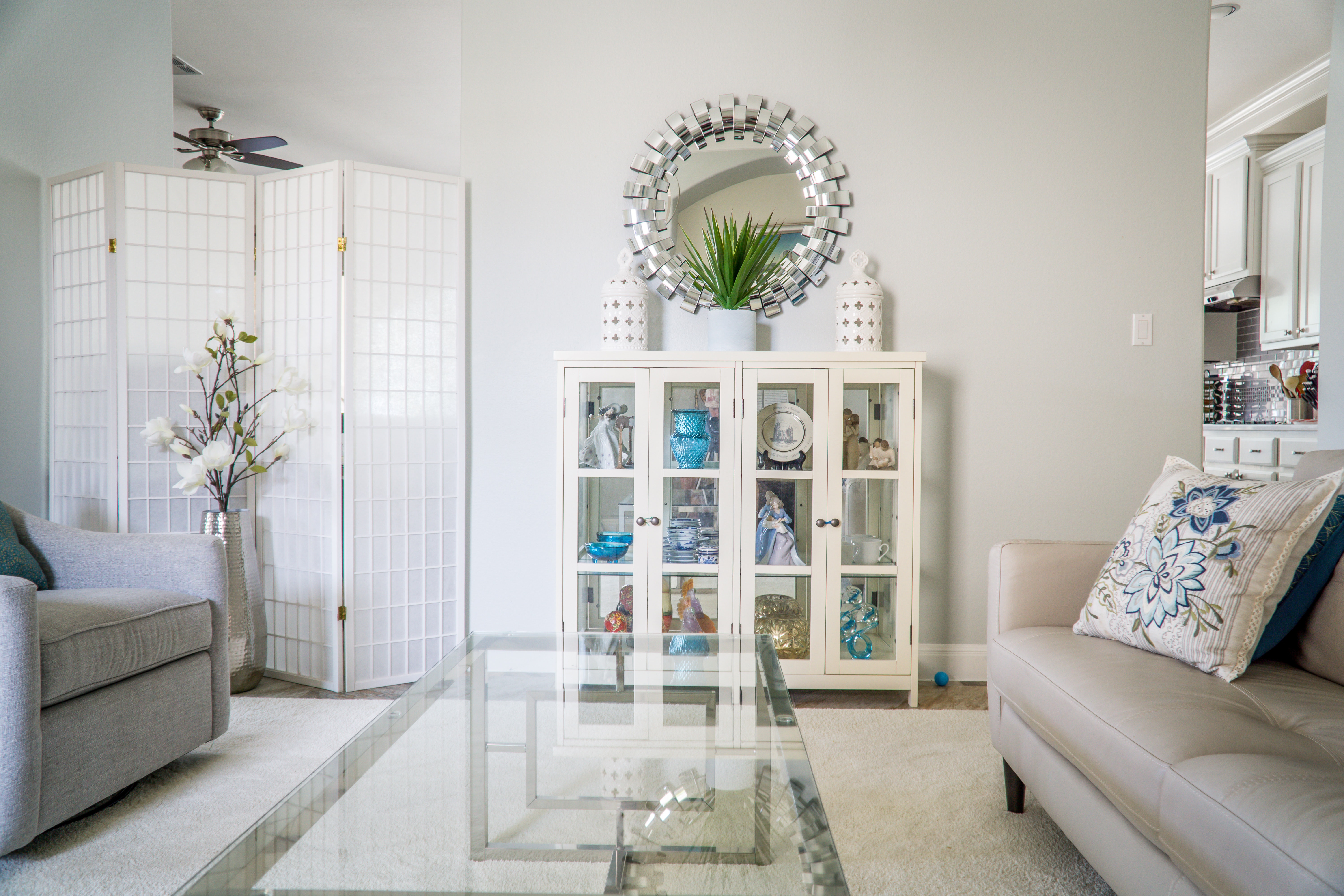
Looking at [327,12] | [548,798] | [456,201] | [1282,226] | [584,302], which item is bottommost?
[548,798]

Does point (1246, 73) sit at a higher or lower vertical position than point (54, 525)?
higher

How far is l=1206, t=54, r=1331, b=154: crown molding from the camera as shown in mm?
3916

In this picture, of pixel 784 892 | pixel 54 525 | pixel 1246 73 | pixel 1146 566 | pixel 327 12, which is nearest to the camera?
pixel 784 892

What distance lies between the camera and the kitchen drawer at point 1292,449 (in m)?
3.85

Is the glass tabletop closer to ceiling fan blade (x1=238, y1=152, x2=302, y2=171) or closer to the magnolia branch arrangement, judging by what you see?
the magnolia branch arrangement

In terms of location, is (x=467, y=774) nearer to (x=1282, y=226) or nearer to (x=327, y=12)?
(x=327, y=12)

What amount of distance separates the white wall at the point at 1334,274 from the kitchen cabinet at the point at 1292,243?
4.92ft

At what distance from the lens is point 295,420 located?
100 inches

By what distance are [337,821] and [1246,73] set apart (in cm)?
510

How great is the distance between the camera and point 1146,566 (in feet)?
4.91

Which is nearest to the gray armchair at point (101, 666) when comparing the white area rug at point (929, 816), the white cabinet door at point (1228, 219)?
the white area rug at point (929, 816)

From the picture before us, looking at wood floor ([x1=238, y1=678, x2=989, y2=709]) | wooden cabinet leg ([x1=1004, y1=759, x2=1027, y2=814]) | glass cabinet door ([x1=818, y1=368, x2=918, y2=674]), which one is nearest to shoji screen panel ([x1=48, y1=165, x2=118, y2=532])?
wood floor ([x1=238, y1=678, x2=989, y2=709])

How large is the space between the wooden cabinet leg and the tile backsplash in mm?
3709

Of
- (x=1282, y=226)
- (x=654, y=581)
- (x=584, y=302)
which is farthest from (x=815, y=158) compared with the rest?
(x=1282, y=226)
